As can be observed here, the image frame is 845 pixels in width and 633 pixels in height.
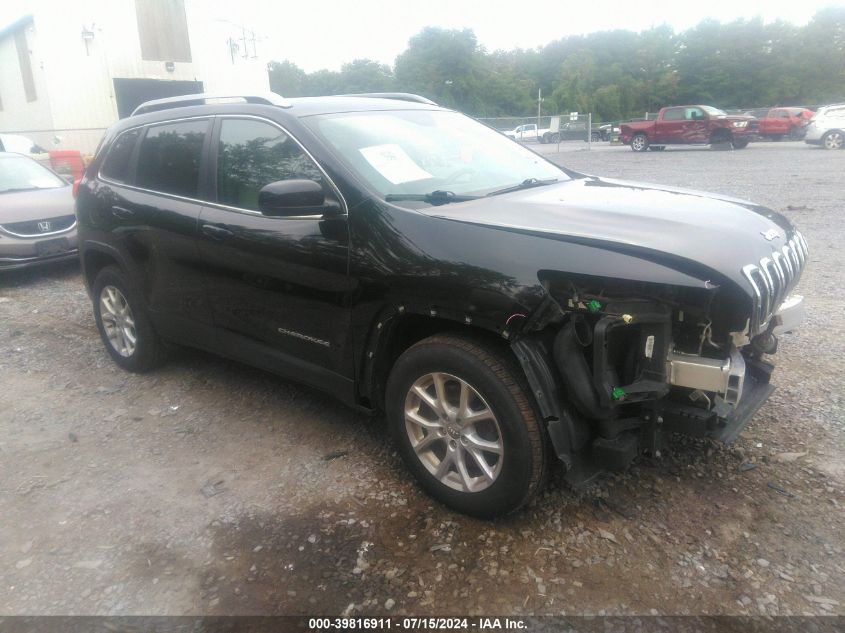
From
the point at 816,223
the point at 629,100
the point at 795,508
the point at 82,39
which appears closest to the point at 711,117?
the point at 816,223

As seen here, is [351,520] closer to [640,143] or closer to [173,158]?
[173,158]

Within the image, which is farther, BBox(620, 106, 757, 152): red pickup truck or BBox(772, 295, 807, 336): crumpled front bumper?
BBox(620, 106, 757, 152): red pickup truck

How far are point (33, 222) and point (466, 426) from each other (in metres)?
7.21

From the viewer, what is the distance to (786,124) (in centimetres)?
2692

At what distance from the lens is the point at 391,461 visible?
345 cm

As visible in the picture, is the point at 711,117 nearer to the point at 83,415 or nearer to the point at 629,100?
the point at 83,415

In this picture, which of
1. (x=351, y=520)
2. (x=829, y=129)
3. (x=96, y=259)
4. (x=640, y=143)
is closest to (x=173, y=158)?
(x=96, y=259)

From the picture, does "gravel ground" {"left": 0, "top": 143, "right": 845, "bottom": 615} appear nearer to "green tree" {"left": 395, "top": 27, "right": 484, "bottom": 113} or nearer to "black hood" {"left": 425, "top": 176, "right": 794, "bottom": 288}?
"black hood" {"left": 425, "top": 176, "right": 794, "bottom": 288}

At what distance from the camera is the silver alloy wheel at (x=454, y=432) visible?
276 cm

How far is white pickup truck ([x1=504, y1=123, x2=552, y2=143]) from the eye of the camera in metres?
37.5

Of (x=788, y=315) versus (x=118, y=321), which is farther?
(x=118, y=321)

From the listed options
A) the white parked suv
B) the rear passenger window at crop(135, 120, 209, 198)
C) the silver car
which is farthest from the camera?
the white parked suv

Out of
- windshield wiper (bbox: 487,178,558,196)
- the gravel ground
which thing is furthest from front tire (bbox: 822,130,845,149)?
windshield wiper (bbox: 487,178,558,196)

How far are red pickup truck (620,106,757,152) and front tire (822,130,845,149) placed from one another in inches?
121
